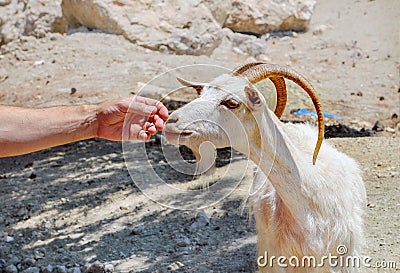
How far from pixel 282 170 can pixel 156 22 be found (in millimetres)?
7512

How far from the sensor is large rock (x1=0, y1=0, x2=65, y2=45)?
33.9ft

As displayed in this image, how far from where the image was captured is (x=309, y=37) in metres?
12.8

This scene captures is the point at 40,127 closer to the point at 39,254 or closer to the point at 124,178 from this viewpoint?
the point at 39,254

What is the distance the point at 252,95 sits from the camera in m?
3.35

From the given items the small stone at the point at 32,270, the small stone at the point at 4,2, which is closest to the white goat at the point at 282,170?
the small stone at the point at 32,270

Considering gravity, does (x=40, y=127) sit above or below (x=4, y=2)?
below

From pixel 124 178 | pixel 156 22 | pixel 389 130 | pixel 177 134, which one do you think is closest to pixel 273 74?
pixel 177 134

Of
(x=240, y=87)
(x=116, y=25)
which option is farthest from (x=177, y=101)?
(x=240, y=87)

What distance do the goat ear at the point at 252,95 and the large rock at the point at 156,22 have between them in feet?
24.0

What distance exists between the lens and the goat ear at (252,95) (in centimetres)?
331

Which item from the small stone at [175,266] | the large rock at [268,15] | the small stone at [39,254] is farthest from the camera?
the large rock at [268,15]

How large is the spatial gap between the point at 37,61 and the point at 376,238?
673cm

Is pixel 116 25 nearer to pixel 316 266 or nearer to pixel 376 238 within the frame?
pixel 376 238

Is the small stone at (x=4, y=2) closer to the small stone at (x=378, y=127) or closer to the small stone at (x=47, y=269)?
the small stone at (x=378, y=127)
